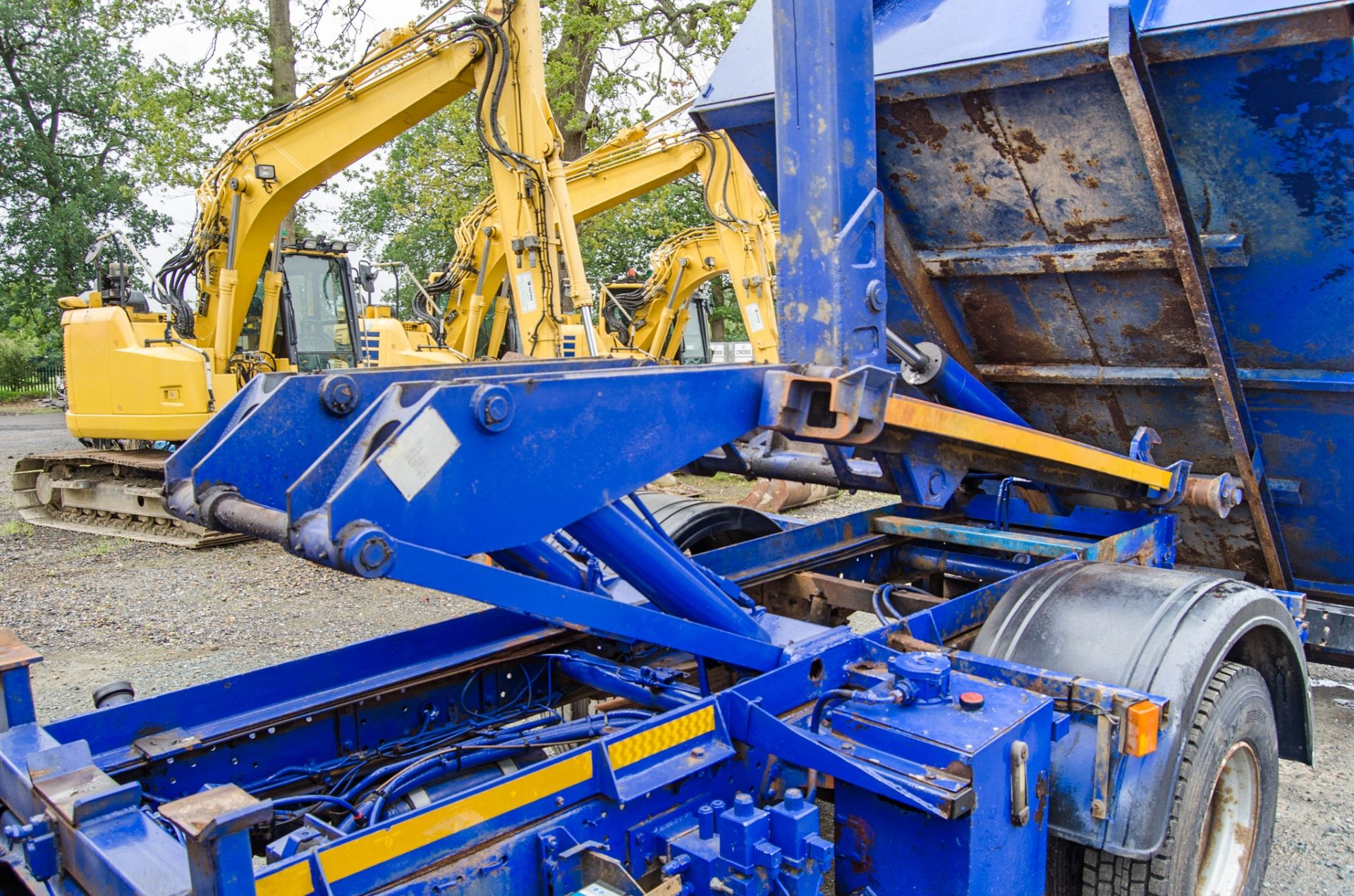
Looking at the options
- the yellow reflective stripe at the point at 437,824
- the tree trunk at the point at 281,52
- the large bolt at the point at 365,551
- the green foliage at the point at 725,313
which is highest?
the tree trunk at the point at 281,52

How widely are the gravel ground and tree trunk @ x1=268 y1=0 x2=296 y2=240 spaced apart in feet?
28.1

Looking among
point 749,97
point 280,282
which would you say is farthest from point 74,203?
point 749,97

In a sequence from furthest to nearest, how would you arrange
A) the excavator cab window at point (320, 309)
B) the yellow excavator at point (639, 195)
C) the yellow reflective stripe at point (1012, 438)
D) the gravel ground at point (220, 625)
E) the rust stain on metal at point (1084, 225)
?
the yellow excavator at point (639, 195) < the excavator cab window at point (320, 309) < the gravel ground at point (220, 625) < the rust stain on metal at point (1084, 225) < the yellow reflective stripe at point (1012, 438)

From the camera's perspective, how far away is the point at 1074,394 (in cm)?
434

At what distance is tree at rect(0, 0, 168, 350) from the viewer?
30781 millimetres

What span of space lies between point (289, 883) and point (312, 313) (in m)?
10.7

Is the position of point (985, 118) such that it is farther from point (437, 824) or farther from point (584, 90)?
point (584, 90)

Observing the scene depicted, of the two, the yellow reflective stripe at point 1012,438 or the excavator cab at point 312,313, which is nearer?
the yellow reflective stripe at point 1012,438

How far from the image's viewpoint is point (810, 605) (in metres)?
4.12

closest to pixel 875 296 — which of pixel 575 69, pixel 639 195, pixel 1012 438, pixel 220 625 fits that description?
pixel 1012 438

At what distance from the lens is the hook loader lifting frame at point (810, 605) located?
6.99 feet

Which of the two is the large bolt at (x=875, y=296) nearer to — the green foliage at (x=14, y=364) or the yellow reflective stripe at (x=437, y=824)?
the yellow reflective stripe at (x=437, y=824)

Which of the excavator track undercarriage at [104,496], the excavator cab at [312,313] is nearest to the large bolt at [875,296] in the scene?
the excavator track undercarriage at [104,496]

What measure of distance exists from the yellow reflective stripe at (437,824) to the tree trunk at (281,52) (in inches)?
622
